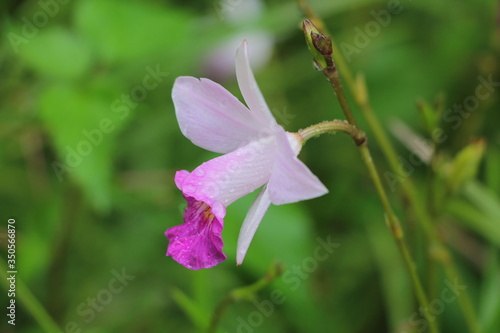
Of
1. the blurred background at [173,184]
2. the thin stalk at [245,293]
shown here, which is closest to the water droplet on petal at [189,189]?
the thin stalk at [245,293]

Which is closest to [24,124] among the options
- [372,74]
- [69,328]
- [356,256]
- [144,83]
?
[144,83]

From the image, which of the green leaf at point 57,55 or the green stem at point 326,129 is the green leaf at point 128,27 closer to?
the green leaf at point 57,55

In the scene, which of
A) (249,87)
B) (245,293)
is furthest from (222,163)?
(245,293)

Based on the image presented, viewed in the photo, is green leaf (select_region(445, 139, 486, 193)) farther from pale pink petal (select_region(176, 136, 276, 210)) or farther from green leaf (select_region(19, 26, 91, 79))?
green leaf (select_region(19, 26, 91, 79))

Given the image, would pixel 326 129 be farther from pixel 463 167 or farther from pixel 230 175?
pixel 463 167

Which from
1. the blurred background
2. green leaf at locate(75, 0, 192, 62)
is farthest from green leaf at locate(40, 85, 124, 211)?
green leaf at locate(75, 0, 192, 62)
